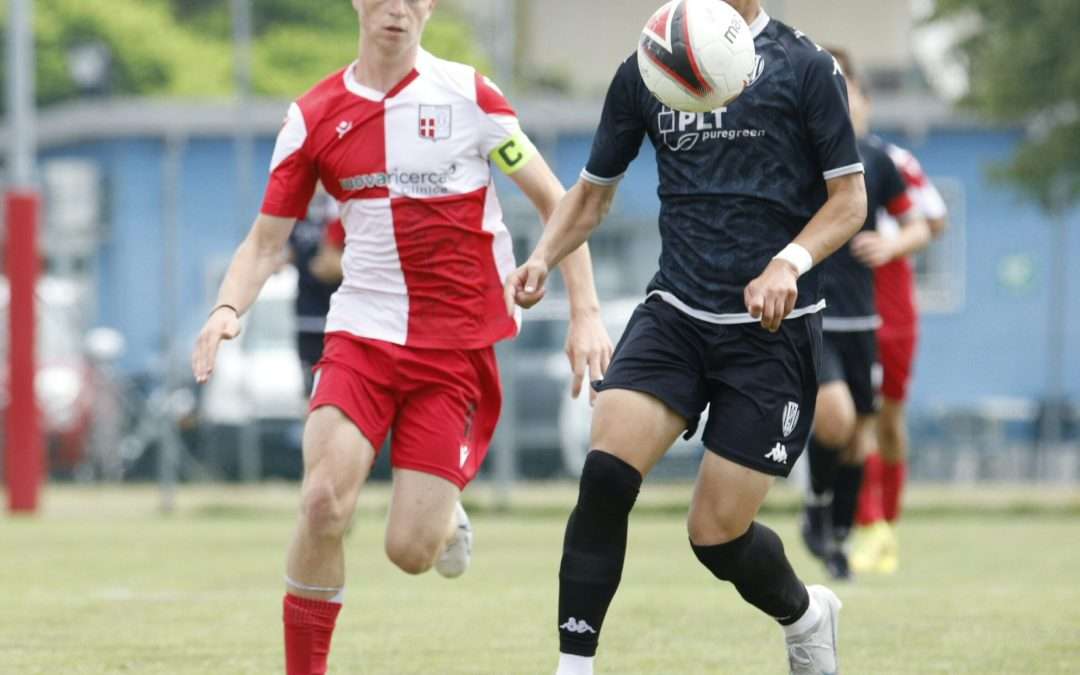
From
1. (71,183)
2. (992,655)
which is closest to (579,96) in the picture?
(71,183)

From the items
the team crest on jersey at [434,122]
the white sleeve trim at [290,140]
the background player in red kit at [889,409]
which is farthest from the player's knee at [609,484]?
the background player in red kit at [889,409]

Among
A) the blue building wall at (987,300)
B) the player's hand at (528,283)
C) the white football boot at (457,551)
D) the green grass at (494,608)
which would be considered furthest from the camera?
the blue building wall at (987,300)

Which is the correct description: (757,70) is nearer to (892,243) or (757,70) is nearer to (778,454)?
(778,454)

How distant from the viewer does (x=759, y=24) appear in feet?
20.2

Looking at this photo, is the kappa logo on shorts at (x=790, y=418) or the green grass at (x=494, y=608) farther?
the green grass at (x=494, y=608)

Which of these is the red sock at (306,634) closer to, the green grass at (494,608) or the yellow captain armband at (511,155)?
the green grass at (494,608)

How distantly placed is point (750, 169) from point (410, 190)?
1220mm

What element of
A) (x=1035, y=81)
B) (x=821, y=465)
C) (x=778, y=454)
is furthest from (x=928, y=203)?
(x=1035, y=81)

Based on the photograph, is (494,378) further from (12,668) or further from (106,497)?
(106,497)

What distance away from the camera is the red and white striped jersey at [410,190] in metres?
6.62

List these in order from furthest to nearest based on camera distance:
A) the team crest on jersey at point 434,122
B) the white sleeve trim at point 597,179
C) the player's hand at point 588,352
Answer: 1. the team crest on jersey at point 434,122
2. the player's hand at point 588,352
3. the white sleeve trim at point 597,179

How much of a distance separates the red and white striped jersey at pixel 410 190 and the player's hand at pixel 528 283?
0.67 metres

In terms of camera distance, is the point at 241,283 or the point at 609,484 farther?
the point at 241,283

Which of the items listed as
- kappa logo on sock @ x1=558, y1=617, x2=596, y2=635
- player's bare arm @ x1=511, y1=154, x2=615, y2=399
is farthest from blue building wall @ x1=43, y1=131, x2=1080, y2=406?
kappa logo on sock @ x1=558, y1=617, x2=596, y2=635
